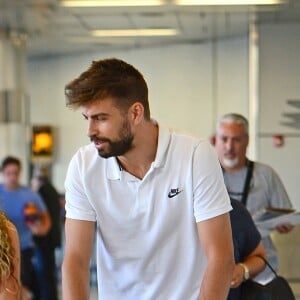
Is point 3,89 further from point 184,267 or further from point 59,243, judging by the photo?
point 184,267

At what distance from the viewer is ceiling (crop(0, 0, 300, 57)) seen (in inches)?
304

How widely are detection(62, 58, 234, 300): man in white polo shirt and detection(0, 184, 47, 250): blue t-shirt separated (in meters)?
4.20

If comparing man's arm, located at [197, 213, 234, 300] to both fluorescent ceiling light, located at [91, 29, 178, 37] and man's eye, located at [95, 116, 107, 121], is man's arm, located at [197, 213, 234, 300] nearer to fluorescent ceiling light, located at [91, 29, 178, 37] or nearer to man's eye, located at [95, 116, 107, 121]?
man's eye, located at [95, 116, 107, 121]

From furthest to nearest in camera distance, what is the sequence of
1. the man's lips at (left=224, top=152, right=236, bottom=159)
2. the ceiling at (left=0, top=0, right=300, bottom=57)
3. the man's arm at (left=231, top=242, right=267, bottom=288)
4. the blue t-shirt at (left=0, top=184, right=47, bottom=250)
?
1. the ceiling at (left=0, top=0, right=300, bottom=57)
2. the blue t-shirt at (left=0, top=184, right=47, bottom=250)
3. the man's lips at (left=224, top=152, right=236, bottom=159)
4. the man's arm at (left=231, top=242, right=267, bottom=288)

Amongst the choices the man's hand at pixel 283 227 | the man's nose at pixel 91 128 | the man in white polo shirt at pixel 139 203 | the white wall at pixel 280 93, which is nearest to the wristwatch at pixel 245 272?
the man in white polo shirt at pixel 139 203

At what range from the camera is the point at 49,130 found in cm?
1005

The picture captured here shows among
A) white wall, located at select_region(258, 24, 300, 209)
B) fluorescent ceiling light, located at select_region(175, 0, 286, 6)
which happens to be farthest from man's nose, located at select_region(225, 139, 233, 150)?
fluorescent ceiling light, located at select_region(175, 0, 286, 6)

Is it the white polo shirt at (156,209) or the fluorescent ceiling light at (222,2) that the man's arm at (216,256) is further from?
Answer: the fluorescent ceiling light at (222,2)

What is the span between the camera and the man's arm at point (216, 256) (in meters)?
2.19

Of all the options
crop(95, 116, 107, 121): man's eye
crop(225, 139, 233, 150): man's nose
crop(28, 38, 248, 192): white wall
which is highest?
crop(28, 38, 248, 192): white wall

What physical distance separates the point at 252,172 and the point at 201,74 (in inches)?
192

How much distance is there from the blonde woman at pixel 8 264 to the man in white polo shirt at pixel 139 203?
0.18 metres

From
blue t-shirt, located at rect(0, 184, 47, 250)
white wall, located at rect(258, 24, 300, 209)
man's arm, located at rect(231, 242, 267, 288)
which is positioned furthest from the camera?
white wall, located at rect(258, 24, 300, 209)

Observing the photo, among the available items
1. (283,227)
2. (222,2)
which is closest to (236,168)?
(283,227)
